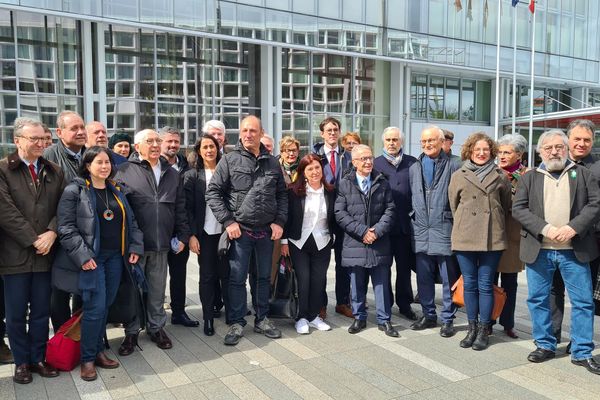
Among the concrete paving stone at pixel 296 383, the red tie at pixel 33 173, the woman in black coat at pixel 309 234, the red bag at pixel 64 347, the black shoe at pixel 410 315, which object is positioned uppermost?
the red tie at pixel 33 173

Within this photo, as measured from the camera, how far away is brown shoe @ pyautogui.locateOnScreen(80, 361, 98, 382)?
416 cm

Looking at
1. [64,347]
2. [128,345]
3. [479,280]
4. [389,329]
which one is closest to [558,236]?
[479,280]

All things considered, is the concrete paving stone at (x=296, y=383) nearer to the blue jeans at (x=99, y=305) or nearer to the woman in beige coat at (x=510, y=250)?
the blue jeans at (x=99, y=305)

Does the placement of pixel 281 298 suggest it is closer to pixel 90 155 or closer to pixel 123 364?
pixel 123 364

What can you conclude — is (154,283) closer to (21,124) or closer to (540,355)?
(21,124)

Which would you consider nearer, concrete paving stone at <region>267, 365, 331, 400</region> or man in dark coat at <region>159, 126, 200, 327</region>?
concrete paving stone at <region>267, 365, 331, 400</region>

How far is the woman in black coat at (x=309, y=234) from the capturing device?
17.5 ft

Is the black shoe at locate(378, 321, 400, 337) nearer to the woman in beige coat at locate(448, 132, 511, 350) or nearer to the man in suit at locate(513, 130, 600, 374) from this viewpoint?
the woman in beige coat at locate(448, 132, 511, 350)

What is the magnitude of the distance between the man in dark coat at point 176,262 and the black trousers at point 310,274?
110 centimetres

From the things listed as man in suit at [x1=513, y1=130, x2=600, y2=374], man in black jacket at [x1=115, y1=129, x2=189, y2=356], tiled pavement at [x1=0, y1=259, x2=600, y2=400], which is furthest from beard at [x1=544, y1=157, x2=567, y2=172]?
man in black jacket at [x1=115, y1=129, x2=189, y2=356]

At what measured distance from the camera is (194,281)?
7.82 metres

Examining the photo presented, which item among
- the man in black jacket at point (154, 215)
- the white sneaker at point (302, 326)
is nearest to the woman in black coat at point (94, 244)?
the man in black jacket at point (154, 215)

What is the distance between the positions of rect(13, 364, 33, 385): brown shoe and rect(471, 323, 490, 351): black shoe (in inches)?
145

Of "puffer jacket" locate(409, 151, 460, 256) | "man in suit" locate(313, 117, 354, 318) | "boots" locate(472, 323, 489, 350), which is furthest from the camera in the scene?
"man in suit" locate(313, 117, 354, 318)
